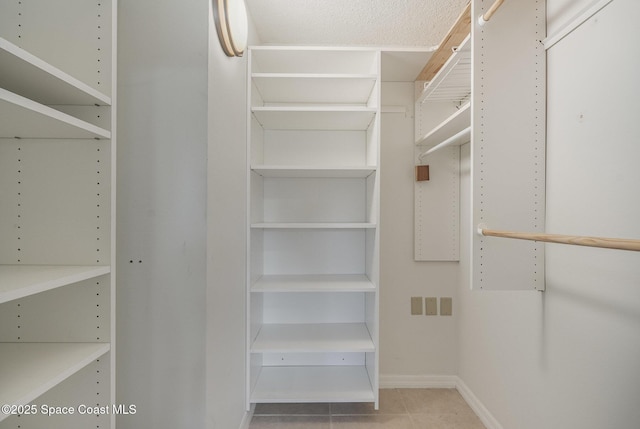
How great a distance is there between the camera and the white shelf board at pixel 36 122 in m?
0.58

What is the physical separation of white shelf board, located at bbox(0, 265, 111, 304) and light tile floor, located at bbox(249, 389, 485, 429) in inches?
55.6

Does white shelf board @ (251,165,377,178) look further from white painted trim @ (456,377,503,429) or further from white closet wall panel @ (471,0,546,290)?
white painted trim @ (456,377,503,429)

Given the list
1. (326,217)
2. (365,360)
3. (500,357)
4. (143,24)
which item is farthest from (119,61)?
(500,357)

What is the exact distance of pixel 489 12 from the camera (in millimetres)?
1066

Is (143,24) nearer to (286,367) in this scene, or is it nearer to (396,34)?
(396,34)

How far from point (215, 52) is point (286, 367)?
1881 mm

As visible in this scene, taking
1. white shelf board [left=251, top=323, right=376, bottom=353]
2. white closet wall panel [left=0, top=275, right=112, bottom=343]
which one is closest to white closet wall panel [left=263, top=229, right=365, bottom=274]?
white shelf board [left=251, top=323, right=376, bottom=353]

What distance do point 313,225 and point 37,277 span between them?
1140 millimetres

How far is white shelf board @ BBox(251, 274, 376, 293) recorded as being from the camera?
1636 millimetres

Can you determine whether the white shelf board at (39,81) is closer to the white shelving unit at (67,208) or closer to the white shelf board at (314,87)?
the white shelving unit at (67,208)

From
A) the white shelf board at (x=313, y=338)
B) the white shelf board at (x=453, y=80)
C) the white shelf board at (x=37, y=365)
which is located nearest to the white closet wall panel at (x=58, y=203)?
the white shelf board at (x=37, y=365)

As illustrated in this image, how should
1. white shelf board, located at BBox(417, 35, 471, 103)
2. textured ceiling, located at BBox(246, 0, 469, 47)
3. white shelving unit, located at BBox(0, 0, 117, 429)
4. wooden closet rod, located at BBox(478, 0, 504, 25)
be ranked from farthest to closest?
textured ceiling, located at BBox(246, 0, 469, 47)
white shelf board, located at BBox(417, 35, 471, 103)
wooden closet rod, located at BBox(478, 0, 504, 25)
white shelving unit, located at BBox(0, 0, 117, 429)

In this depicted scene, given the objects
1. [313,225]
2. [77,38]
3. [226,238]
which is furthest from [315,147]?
[77,38]

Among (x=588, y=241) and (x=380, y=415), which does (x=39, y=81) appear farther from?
(x=380, y=415)
